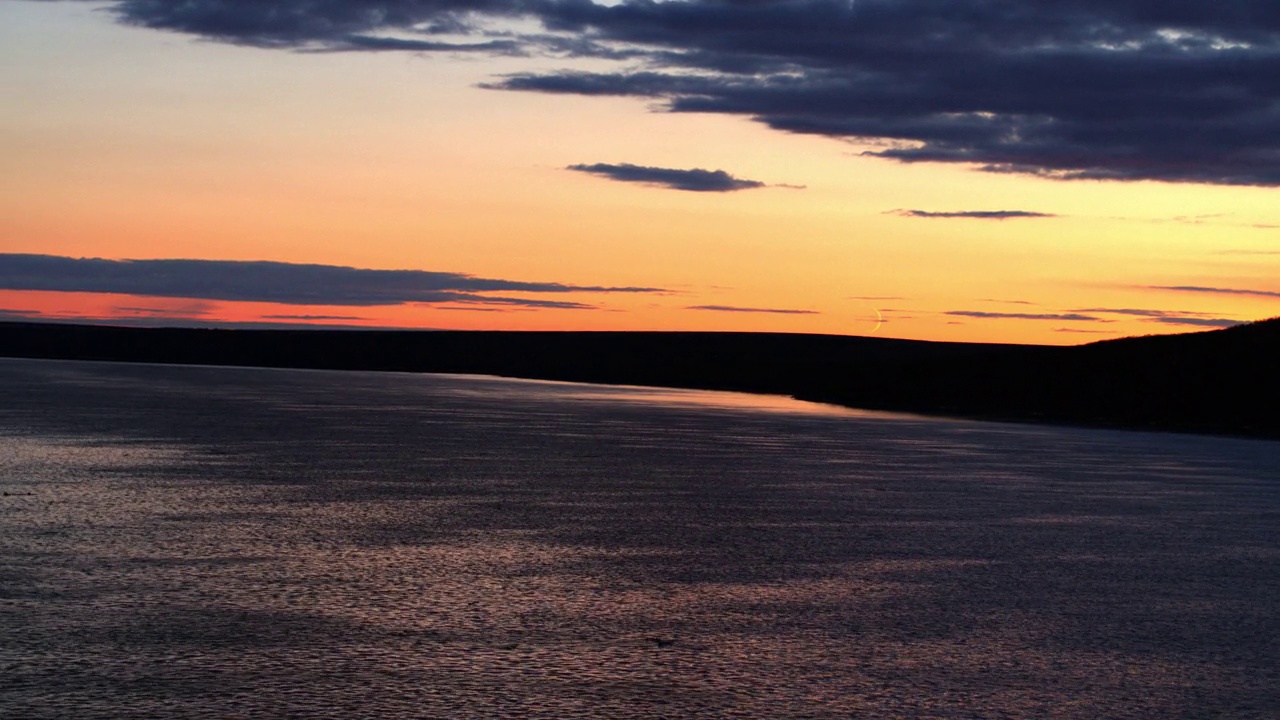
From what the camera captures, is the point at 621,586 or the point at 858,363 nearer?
the point at 621,586

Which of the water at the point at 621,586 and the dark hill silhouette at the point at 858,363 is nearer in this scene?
the water at the point at 621,586

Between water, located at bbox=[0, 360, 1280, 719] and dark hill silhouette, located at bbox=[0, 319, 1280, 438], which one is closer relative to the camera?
water, located at bbox=[0, 360, 1280, 719]

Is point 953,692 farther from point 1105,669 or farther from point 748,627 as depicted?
point 748,627

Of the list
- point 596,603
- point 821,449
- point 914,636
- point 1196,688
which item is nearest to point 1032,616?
point 914,636
